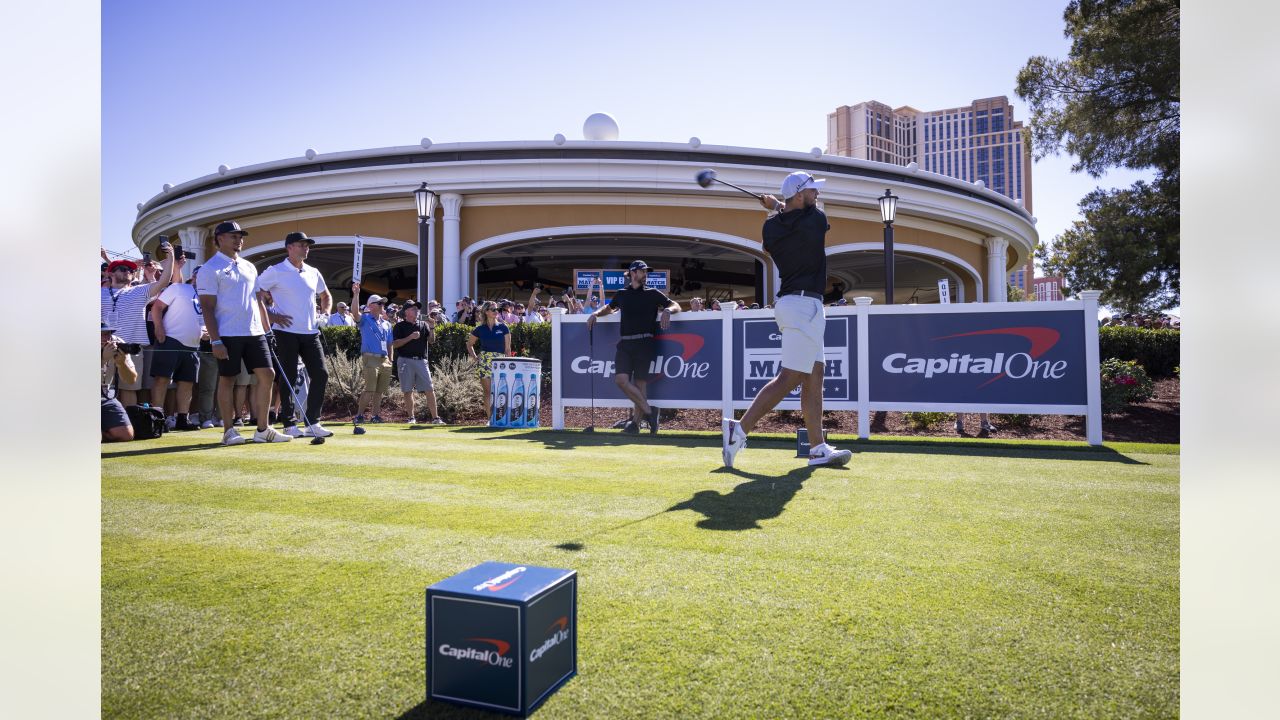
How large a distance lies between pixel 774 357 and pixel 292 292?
5592 millimetres

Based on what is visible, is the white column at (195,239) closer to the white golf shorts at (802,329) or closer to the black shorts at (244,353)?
the black shorts at (244,353)

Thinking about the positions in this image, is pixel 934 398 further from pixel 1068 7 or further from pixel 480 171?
pixel 480 171

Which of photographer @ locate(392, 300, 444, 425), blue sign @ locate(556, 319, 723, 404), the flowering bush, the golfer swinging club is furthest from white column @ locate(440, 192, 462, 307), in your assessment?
the golfer swinging club

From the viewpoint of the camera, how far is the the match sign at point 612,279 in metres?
24.0

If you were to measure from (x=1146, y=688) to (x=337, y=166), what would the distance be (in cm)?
→ 2610

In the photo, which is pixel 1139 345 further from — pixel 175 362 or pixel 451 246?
pixel 451 246

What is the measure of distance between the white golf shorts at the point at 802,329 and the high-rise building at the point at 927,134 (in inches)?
2659

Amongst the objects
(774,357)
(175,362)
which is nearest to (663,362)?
(774,357)

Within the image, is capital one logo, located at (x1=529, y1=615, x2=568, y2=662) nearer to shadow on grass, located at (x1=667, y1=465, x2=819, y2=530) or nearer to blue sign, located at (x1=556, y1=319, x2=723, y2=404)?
shadow on grass, located at (x1=667, y1=465, x2=819, y2=530)

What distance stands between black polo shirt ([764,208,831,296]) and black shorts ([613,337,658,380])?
12.1ft

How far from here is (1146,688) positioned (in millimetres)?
1957
